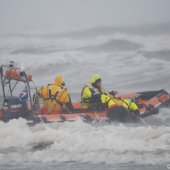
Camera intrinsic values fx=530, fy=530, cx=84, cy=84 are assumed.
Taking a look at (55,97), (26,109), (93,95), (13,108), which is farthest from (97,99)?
(13,108)

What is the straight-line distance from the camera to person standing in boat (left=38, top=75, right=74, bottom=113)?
8883mm

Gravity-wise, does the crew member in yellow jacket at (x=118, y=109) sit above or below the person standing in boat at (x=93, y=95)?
below

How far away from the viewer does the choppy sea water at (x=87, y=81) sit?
6.37m

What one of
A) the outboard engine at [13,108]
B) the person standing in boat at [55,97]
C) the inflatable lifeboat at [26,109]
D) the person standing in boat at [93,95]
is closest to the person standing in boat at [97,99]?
the person standing in boat at [93,95]

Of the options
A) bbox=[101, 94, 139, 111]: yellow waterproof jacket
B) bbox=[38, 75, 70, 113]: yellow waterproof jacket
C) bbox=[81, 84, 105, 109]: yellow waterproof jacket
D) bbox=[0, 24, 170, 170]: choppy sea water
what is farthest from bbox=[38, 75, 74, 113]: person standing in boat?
bbox=[0, 24, 170, 170]: choppy sea water

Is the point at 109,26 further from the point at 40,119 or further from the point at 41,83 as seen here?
the point at 40,119

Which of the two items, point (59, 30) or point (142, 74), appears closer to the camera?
point (142, 74)

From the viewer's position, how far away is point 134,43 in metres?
25.9

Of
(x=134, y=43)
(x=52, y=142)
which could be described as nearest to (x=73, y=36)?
(x=134, y=43)

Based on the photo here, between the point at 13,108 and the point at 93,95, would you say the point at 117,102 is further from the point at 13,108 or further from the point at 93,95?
the point at 13,108

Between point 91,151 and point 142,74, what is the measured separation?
10939 millimetres

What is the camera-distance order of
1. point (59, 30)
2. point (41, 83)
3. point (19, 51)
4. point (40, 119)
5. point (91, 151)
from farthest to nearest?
1. point (59, 30)
2. point (19, 51)
3. point (41, 83)
4. point (40, 119)
5. point (91, 151)

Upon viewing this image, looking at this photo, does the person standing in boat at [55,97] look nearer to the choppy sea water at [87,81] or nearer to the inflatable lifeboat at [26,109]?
the inflatable lifeboat at [26,109]

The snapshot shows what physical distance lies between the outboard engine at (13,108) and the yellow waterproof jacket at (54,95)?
0.40m
